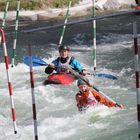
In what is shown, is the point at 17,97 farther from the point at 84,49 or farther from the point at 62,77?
the point at 84,49

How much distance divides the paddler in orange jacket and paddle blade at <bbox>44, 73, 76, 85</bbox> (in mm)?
1190

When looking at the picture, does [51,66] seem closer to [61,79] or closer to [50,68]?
[50,68]

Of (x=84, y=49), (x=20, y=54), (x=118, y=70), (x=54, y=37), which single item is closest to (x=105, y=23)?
(x=54, y=37)

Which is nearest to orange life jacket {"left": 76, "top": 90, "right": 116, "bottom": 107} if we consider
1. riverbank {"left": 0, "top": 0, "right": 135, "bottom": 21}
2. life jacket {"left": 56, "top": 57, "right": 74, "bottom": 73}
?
life jacket {"left": 56, "top": 57, "right": 74, "bottom": 73}

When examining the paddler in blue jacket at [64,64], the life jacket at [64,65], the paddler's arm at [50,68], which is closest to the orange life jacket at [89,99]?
the paddler in blue jacket at [64,64]

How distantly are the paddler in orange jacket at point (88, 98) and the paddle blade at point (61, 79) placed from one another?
1.19 meters

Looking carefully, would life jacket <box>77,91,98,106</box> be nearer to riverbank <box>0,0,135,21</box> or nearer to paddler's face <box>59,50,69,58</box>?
paddler's face <box>59,50,69,58</box>

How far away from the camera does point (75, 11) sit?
82.4 feet

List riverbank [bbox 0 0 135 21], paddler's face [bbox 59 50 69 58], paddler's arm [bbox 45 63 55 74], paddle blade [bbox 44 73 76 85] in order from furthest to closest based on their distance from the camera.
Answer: riverbank [bbox 0 0 135 21]
paddler's arm [bbox 45 63 55 74]
paddler's face [bbox 59 50 69 58]
paddle blade [bbox 44 73 76 85]

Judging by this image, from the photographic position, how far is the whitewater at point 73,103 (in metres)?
6.64

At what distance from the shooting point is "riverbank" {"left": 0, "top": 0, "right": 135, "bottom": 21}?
24384 millimetres

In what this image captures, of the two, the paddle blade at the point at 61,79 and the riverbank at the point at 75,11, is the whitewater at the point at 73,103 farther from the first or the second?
the riverbank at the point at 75,11

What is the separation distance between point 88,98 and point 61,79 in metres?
1.56

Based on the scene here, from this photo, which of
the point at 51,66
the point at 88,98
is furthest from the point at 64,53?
the point at 88,98
